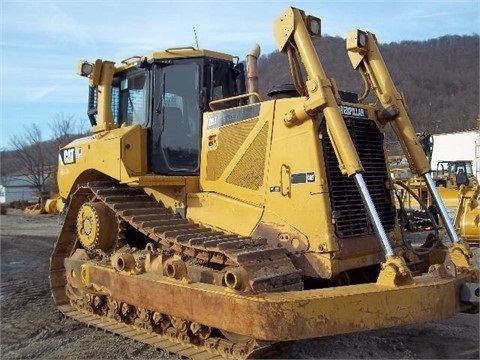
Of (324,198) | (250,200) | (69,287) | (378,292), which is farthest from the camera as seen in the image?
(69,287)

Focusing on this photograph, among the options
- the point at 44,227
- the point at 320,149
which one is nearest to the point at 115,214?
the point at 320,149

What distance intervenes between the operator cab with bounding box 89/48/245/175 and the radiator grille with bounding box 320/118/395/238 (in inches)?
67.1

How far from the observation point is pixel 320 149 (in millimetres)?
4863

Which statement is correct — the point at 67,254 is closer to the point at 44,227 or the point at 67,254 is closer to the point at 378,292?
the point at 378,292

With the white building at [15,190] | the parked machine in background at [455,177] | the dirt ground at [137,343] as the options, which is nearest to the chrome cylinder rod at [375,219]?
the dirt ground at [137,343]

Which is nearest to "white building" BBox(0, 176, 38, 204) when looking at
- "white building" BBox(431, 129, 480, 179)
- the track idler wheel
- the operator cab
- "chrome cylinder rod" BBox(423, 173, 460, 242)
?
"white building" BBox(431, 129, 480, 179)

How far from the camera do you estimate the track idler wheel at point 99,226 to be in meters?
6.18

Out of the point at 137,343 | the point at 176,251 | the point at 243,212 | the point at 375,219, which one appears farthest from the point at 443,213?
the point at 137,343

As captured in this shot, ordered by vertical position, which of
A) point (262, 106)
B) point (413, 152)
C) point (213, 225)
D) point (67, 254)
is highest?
point (262, 106)

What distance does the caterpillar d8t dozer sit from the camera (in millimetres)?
4293

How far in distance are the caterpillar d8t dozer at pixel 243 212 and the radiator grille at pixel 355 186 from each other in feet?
0.05

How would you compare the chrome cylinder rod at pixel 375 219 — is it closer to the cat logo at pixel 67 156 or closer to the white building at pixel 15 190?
the cat logo at pixel 67 156

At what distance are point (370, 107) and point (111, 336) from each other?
362 centimetres

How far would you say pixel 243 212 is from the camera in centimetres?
532
